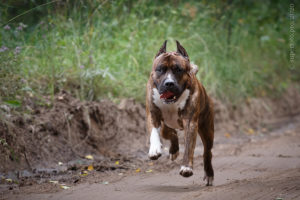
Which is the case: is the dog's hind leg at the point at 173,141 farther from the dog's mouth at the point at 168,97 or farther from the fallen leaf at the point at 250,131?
the fallen leaf at the point at 250,131

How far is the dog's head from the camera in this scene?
5.10 meters

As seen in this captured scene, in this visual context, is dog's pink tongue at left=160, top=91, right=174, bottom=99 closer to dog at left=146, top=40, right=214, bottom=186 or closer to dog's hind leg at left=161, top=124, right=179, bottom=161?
dog at left=146, top=40, right=214, bottom=186

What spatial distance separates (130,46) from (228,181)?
438 cm

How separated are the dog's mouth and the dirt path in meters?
1.00

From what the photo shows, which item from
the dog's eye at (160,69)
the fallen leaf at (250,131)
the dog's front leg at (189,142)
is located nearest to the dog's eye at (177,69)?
the dog's eye at (160,69)

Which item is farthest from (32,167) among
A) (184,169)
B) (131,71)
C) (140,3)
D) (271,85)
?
(271,85)

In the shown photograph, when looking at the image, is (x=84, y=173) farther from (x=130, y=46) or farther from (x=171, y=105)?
(x=130, y=46)

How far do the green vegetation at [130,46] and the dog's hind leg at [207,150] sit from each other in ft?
8.43

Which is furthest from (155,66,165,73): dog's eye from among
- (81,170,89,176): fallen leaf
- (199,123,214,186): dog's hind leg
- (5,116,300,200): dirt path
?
(81,170,89,176): fallen leaf

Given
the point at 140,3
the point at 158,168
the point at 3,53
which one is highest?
the point at 140,3

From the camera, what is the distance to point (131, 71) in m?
9.22

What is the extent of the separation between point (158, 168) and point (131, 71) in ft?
9.67

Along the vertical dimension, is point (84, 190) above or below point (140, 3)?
below

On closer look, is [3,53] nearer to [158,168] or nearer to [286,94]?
[158,168]
